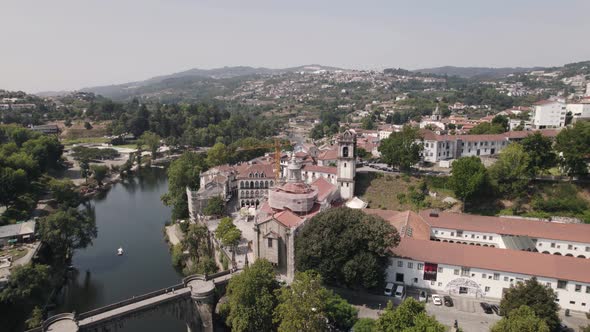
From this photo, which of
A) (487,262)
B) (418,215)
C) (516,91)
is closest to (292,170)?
(418,215)

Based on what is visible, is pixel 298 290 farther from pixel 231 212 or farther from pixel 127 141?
pixel 127 141

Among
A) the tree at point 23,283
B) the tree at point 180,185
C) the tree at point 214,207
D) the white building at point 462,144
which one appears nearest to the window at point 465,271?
the tree at point 214,207

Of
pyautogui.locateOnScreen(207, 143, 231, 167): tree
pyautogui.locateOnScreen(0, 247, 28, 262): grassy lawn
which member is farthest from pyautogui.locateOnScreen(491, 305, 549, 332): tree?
pyautogui.locateOnScreen(207, 143, 231, 167): tree

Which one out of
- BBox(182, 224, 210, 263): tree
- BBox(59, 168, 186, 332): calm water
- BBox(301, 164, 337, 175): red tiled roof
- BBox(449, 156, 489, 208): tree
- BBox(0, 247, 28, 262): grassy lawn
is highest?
BBox(449, 156, 489, 208): tree

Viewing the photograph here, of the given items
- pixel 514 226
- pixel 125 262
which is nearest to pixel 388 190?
pixel 514 226

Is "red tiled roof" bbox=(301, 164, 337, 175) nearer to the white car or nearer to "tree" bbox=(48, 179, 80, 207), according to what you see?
the white car

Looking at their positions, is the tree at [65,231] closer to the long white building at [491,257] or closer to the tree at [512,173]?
the long white building at [491,257]
